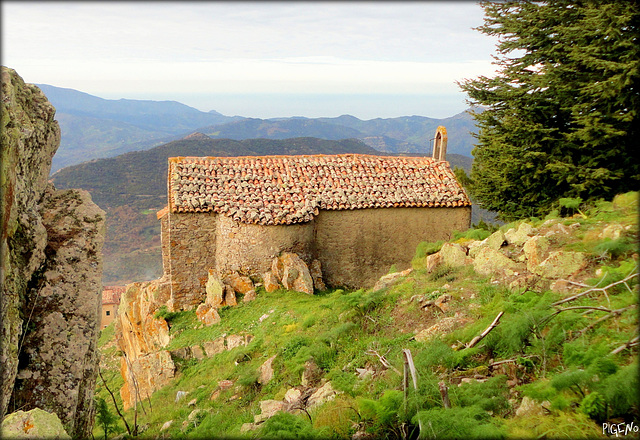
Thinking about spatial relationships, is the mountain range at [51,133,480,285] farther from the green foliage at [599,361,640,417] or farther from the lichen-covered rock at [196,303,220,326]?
the green foliage at [599,361,640,417]

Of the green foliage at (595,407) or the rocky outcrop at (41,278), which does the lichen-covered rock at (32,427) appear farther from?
the green foliage at (595,407)

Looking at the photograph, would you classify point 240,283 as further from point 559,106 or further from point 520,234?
point 559,106

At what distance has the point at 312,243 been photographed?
567 inches

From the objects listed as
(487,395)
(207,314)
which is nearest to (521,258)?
(487,395)

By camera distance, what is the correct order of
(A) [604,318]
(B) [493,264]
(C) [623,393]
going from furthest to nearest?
(B) [493,264] < (A) [604,318] < (C) [623,393]

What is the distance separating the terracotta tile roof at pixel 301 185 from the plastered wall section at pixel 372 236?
34 centimetres

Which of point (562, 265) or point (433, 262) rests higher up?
point (562, 265)

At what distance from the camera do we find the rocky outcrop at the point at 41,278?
4.78 meters

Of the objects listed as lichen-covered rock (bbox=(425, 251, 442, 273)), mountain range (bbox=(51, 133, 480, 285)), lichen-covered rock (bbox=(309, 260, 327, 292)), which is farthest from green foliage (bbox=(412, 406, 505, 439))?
mountain range (bbox=(51, 133, 480, 285))

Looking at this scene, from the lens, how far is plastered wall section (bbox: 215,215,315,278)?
13641 millimetres

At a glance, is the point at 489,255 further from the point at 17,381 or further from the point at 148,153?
the point at 148,153

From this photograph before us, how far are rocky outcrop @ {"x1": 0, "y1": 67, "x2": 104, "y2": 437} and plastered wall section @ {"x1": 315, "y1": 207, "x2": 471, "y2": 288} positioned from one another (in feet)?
29.6

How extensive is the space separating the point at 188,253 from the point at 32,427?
10394mm

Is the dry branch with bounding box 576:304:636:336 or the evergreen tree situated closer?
the dry branch with bounding box 576:304:636:336
